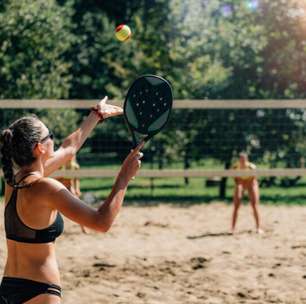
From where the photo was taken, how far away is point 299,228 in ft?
36.6

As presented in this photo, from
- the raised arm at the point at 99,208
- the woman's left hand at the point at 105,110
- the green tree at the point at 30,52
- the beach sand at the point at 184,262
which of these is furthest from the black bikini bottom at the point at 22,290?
the green tree at the point at 30,52

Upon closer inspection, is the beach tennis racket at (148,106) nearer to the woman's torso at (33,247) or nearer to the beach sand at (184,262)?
the woman's torso at (33,247)

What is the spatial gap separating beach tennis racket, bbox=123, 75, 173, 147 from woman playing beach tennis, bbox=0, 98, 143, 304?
377 millimetres

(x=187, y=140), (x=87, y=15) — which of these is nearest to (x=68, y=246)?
(x=187, y=140)

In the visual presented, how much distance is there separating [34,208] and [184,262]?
5.12m

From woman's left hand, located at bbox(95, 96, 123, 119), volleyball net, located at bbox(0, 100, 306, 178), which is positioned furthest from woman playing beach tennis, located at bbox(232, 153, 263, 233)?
woman's left hand, located at bbox(95, 96, 123, 119)

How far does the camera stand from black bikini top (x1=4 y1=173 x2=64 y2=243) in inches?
118

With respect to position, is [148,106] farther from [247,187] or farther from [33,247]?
[247,187]

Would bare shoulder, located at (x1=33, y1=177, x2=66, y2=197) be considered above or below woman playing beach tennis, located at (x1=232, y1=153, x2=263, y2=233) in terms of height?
above

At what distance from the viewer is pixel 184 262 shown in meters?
7.84

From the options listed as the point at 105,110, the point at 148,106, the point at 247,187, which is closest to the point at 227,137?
the point at 247,187

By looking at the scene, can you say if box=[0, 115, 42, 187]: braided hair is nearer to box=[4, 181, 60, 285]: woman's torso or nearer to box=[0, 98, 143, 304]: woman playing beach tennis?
box=[0, 98, 143, 304]: woman playing beach tennis

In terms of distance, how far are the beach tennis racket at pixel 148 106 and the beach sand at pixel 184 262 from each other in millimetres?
3074

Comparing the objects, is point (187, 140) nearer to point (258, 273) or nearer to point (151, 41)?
point (151, 41)
